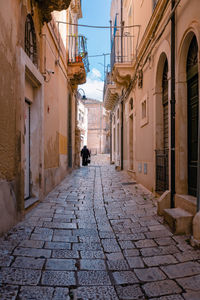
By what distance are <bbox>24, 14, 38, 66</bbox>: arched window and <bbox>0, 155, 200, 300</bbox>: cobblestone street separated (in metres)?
3.34

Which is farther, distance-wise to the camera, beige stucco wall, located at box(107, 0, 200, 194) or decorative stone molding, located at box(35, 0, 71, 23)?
decorative stone molding, located at box(35, 0, 71, 23)

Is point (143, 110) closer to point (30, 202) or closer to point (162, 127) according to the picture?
point (162, 127)

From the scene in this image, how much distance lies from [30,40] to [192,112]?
375 cm

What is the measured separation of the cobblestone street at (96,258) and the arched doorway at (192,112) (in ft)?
3.14

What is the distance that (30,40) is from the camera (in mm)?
5516

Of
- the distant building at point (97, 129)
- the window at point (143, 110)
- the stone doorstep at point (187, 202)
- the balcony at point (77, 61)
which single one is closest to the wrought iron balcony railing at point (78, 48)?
the balcony at point (77, 61)

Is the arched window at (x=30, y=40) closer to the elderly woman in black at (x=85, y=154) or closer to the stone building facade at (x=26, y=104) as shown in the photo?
the stone building facade at (x=26, y=104)

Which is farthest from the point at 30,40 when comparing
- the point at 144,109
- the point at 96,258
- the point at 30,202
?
the point at 96,258

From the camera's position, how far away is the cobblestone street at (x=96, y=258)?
7.34 ft

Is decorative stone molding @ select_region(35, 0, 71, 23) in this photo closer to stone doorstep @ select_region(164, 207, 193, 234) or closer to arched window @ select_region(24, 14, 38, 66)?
arched window @ select_region(24, 14, 38, 66)

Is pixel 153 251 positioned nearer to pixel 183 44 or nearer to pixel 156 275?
pixel 156 275

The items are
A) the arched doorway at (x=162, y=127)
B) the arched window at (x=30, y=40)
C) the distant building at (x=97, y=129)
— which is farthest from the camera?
the distant building at (x=97, y=129)

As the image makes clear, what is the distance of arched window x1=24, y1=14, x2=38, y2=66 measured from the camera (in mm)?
5164

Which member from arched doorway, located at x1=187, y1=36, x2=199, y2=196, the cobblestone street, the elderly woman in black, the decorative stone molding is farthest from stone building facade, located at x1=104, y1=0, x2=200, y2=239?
the elderly woman in black
